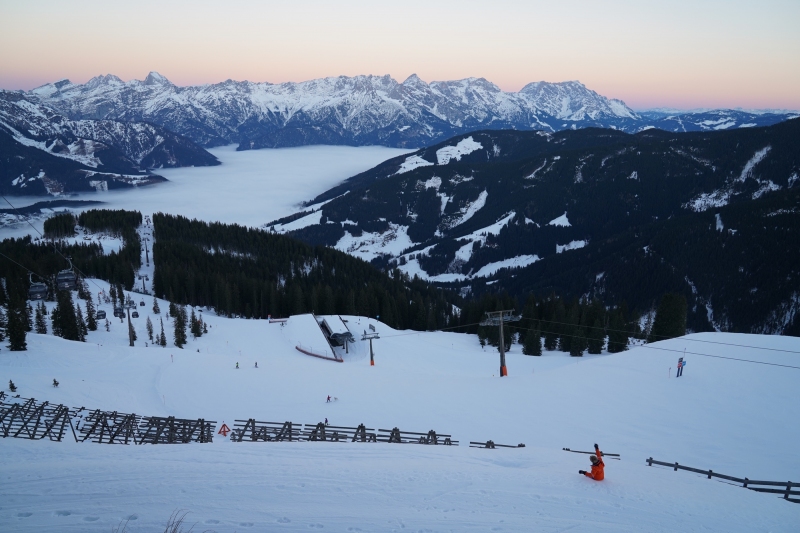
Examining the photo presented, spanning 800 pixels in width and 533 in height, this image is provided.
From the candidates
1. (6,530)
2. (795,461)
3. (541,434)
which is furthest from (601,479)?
(6,530)

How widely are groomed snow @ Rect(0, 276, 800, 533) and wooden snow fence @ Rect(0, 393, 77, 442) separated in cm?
207

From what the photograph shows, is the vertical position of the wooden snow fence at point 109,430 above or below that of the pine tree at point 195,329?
above

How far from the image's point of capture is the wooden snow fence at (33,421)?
69.4ft

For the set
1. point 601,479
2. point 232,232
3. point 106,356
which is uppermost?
point 232,232

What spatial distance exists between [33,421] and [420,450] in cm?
2126

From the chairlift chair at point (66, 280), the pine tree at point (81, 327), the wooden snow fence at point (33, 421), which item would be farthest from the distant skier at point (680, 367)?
the pine tree at point (81, 327)

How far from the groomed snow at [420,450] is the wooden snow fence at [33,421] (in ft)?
6.78

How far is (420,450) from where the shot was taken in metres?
19.2

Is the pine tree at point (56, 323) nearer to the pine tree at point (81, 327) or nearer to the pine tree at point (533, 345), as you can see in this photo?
the pine tree at point (81, 327)

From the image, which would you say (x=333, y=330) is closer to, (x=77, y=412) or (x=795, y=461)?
(x=77, y=412)

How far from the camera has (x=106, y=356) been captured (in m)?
39.6

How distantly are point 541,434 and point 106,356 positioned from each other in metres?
37.2

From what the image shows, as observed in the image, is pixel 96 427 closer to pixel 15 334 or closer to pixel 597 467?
pixel 15 334

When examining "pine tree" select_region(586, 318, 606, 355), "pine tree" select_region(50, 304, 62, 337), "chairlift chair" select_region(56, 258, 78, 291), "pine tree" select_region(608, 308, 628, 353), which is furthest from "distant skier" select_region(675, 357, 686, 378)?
"pine tree" select_region(50, 304, 62, 337)
